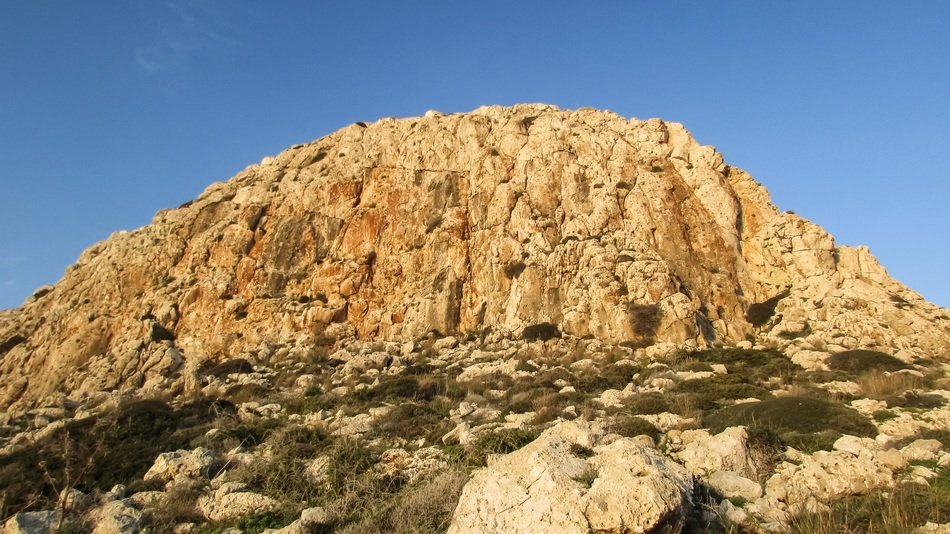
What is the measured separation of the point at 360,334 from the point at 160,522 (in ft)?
81.5

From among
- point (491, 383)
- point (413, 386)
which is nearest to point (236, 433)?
point (413, 386)

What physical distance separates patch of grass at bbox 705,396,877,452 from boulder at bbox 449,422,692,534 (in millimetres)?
7538

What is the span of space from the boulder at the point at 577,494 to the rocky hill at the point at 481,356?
0.03 metres

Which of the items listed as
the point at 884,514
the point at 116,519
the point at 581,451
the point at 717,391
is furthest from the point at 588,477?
the point at 717,391

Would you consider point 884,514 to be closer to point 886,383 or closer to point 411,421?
point 411,421

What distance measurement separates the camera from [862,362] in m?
24.5

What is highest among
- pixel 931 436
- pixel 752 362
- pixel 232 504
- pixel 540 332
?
pixel 540 332

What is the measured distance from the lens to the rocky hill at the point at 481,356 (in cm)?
884

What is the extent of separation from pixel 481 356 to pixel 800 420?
1684 cm

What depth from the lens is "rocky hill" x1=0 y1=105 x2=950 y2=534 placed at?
29.0ft

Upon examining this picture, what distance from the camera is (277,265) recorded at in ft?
128

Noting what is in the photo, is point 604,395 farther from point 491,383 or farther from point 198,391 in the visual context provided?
point 198,391

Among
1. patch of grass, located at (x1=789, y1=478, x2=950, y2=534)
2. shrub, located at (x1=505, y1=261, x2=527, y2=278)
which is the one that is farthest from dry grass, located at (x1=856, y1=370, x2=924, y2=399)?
shrub, located at (x1=505, y1=261, x2=527, y2=278)

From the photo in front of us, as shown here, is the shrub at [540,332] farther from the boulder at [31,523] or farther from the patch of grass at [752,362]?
the boulder at [31,523]
